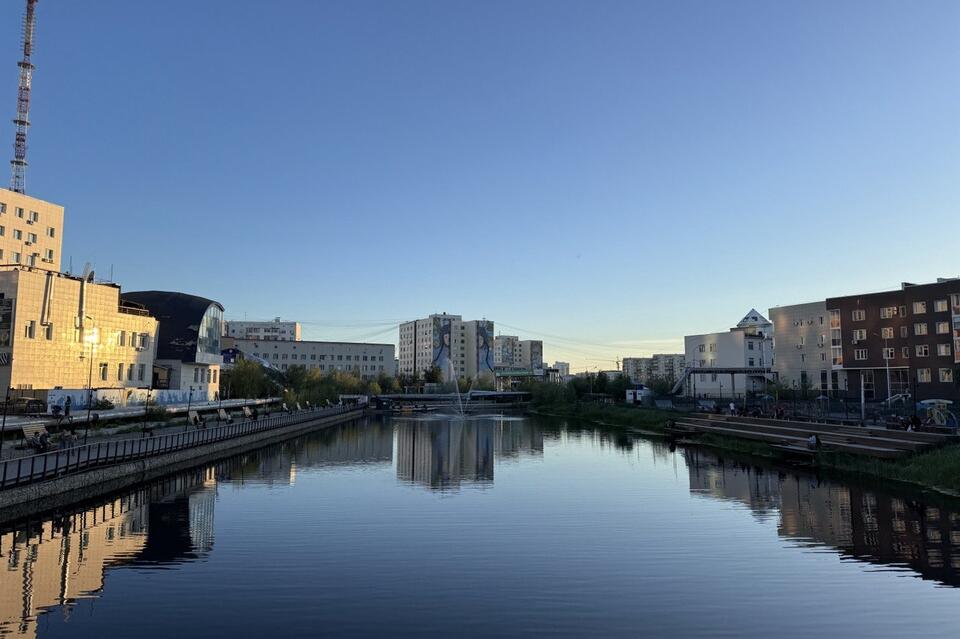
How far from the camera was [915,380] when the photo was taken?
66.2 meters

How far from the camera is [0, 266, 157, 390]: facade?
167 ft

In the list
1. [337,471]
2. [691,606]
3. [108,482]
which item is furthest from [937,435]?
[108,482]

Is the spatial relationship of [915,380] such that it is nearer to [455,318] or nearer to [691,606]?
[691,606]

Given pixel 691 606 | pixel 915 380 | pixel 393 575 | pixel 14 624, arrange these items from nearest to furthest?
1. pixel 14 624
2. pixel 691 606
3. pixel 393 575
4. pixel 915 380

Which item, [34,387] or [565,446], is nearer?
[34,387]

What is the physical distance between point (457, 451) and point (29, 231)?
62.2m

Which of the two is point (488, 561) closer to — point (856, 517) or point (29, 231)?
point (856, 517)

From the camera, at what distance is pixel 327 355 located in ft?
534

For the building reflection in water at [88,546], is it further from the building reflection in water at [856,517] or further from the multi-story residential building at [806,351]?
the multi-story residential building at [806,351]

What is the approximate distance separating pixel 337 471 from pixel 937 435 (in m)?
32.9

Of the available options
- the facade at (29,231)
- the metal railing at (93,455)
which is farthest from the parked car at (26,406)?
the facade at (29,231)

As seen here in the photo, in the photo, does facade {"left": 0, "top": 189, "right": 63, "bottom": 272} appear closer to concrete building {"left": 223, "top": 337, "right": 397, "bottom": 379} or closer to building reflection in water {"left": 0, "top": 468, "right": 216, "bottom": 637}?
building reflection in water {"left": 0, "top": 468, "right": 216, "bottom": 637}

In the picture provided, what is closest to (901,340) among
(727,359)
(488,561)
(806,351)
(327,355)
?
(806,351)

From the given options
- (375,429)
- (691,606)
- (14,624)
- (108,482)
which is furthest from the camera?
(375,429)
